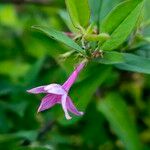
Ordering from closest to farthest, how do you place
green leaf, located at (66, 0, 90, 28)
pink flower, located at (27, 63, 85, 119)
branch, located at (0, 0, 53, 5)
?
1. pink flower, located at (27, 63, 85, 119)
2. green leaf, located at (66, 0, 90, 28)
3. branch, located at (0, 0, 53, 5)

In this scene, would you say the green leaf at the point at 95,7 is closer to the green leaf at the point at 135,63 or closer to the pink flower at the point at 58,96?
the green leaf at the point at 135,63

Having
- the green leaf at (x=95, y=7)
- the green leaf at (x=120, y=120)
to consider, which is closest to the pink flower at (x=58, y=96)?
the green leaf at (x=95, y=7)

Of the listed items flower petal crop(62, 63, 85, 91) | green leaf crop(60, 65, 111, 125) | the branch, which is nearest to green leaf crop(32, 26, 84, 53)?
flower petal crop(62, 63, 85, 91)

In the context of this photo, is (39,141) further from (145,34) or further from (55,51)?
(145,34)

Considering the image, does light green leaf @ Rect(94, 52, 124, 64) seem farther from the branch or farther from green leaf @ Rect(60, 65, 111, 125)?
the branch

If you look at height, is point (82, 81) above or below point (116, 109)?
above

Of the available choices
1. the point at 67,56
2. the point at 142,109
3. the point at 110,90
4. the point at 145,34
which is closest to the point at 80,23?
the point at 67,56
